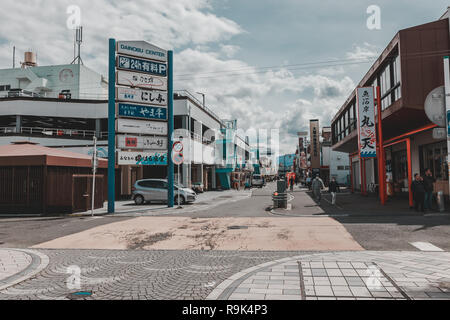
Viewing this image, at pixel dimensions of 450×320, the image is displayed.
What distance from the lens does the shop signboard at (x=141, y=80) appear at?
1692 cm

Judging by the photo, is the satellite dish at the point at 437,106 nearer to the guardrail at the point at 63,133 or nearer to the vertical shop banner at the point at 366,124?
the vertical shop banner at the point at 366,124

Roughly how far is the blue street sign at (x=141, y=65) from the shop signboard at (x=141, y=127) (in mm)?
2780

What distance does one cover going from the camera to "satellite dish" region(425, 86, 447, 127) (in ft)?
17.0

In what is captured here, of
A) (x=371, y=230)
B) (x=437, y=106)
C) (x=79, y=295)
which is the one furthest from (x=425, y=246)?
(x=79, y=295)

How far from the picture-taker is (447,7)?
1472cm

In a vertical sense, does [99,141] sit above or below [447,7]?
below

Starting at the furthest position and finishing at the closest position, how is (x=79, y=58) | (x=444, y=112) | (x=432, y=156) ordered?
(x=79, y=58) → (x=432, y=156) → (x=444, y=112)

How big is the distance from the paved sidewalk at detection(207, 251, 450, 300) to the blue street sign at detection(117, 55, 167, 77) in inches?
566

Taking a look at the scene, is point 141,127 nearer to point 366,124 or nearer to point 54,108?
point 366,124

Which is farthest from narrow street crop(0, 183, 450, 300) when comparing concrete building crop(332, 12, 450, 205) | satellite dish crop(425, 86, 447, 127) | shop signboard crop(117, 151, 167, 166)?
shop signboard crop(117, 151, 167, 166)

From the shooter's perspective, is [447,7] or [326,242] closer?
[326,242]
